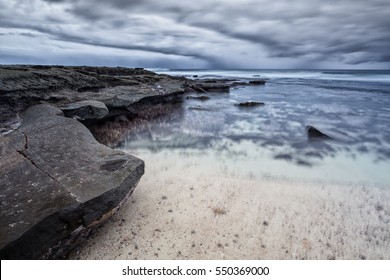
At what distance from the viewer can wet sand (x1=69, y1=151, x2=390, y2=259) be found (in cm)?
296

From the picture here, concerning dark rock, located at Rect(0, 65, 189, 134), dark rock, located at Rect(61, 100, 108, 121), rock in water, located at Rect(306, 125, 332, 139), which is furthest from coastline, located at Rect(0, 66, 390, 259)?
A: rock in water, located at Rect(306, 125, 332, 139)

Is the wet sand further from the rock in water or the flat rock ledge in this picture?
the rock in water

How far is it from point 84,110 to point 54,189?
4829mm

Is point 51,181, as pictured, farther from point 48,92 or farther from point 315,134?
point 315,134

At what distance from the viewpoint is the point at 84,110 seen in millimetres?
7215

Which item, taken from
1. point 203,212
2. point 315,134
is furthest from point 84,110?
point 315,134

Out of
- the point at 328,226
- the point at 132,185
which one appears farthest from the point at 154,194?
the point at 328,226

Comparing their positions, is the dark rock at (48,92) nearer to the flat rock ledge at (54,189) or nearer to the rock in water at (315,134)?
the flat rock ledge at (54,189)

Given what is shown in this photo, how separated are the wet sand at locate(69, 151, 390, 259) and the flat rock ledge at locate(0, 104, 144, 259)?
44 centimetres

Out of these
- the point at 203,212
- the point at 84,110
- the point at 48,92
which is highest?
the point at 48,92

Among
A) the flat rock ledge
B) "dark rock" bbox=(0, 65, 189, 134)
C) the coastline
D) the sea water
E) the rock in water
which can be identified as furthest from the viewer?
the rock in water

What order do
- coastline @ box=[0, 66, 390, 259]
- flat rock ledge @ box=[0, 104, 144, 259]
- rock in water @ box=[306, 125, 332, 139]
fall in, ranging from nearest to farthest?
flat rock ledge @ box=[0, 104, 144, 259], coastline @ box=[0, 66, 390, 259], rock in water @ box=[306, 125, 332, 139]

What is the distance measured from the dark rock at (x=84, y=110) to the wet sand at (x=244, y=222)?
144 inches

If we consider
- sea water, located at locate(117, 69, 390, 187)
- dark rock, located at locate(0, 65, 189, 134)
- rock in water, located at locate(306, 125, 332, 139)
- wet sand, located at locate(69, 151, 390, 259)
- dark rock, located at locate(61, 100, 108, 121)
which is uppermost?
dark rock, located at locate(0, 65, 189, 134)
